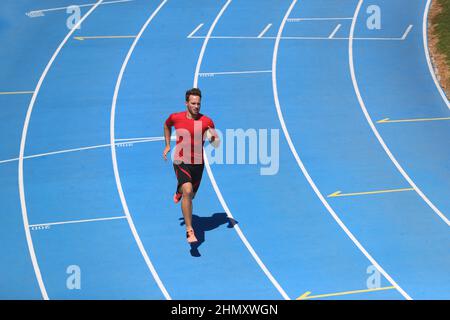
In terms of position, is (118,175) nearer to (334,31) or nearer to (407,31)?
(334,31)

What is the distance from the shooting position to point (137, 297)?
9.51 meters

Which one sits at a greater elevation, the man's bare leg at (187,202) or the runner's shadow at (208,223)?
the man's bare leg at (187,202)

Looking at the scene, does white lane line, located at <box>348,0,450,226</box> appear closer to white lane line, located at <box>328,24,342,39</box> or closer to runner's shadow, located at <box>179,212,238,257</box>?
white lane line, located at <box>328,24,342,39</box>

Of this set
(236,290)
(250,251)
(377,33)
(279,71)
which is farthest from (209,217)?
(377,33)

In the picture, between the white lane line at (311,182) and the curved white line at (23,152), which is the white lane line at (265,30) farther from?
the curved white line at (23,152)

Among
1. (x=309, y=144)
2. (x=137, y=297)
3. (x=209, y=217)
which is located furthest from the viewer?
(x=309, y=144)

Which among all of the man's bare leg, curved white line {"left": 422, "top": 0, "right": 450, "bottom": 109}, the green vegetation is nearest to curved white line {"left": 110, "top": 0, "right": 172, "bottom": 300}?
the man's bare leg

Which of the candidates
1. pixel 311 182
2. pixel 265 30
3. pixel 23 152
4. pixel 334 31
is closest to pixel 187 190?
pixel 311 182

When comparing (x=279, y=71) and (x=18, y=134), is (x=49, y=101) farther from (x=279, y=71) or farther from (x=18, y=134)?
(x=279, y=71)

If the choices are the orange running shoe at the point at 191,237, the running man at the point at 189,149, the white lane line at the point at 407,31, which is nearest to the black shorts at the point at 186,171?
the running man at the point at 189,149

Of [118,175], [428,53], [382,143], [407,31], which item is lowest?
[118,175]

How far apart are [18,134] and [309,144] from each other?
5168mm

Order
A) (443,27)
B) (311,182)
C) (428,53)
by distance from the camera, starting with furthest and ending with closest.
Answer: (443,27), (428,53), (311,182)

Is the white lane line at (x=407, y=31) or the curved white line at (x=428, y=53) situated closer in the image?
the curved white line at (x=428, y=53)
